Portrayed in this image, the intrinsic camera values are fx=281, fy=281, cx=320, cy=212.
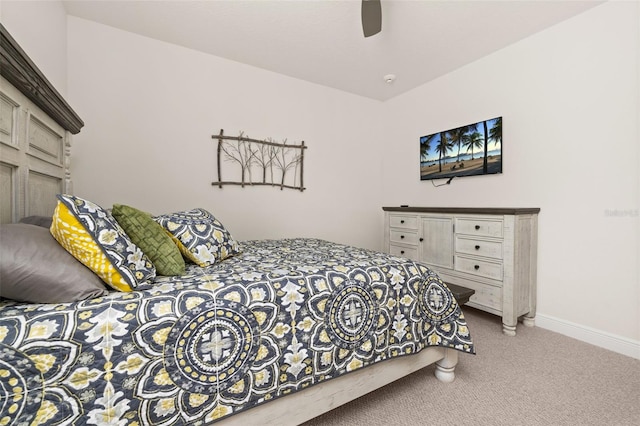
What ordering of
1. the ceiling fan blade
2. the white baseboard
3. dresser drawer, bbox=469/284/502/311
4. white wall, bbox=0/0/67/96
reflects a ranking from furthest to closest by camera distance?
dresser drawer, bbox=469/284/502/311 < the white baseboard < the ceiling fan blade < white wall, bbox=0/0/67/96

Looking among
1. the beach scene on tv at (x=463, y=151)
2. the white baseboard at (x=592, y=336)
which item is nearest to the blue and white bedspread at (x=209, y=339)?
the white baseboard at (x=592, y=336)

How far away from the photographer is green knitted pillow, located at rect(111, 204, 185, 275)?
1.27 m

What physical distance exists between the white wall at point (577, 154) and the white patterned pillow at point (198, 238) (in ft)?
8.33

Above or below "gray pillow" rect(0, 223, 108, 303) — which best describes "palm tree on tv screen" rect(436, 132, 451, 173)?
above

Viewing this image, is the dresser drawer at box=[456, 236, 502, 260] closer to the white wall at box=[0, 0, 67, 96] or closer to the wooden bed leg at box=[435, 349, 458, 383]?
the wooden bed leg at box=[435, 349, 458, 383]

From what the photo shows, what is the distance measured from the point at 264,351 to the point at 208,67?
281cm

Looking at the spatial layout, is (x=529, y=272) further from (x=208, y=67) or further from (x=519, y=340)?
(x=208, y=67)

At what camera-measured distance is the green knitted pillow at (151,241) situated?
4.17 ft

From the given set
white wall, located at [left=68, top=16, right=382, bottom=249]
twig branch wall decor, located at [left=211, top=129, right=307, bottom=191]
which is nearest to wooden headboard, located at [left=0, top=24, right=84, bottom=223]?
white wall, located at [left=68, top=16, right=382, bottom=249]

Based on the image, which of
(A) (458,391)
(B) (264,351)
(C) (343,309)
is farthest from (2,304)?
(A) (458,391)

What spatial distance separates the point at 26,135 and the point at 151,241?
722 mm

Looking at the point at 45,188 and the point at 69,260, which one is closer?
the point at 69,260

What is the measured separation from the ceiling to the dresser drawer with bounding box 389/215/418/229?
1.63 m

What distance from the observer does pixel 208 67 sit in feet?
9.27
